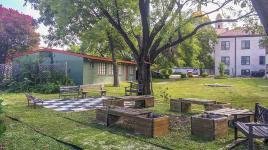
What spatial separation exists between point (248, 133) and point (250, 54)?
43.8 m

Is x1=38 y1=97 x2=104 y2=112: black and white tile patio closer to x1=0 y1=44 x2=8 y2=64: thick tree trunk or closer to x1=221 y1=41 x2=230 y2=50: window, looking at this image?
x1=0 y1=44 x2=8 y2=64: thick tree trunk

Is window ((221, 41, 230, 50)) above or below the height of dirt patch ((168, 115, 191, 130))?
above

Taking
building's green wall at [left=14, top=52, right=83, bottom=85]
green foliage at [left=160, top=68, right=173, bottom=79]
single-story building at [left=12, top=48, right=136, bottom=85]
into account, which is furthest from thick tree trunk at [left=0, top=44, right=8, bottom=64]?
green foliage at [left=160, top=68, right=173, bottom=79]

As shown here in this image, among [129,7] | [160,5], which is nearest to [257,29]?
[160,5]

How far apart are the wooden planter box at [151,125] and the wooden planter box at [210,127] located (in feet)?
2.31

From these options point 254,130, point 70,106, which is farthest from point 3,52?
point 254,130

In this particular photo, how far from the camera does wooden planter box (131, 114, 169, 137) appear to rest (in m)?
6.66

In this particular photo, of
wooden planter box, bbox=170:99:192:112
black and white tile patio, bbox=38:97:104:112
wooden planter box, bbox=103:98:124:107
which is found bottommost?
black and white tile patio, bbox=38:97:104:112

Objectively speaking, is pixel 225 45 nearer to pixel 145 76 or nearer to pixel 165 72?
pixel 165 72

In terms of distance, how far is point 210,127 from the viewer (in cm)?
653

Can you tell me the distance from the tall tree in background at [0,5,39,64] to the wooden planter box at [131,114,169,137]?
72.8ft

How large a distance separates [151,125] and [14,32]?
23050mm

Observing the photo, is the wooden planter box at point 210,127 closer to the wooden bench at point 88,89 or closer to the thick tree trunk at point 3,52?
the wooden bench at point 88,89

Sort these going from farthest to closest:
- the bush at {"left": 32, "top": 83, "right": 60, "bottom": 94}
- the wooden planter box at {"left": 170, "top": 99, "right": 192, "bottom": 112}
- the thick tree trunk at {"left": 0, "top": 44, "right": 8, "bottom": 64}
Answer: the thick tree trunk at {"left": 0, "top": 44, "right": 8, "bottom": 64} < the bush at {"left": 32, "top": 83, "right": 60, "bottom": 94} < the wooden planter box at {"left": 170, "top": 99, "right": 192, "bottom": 112}
